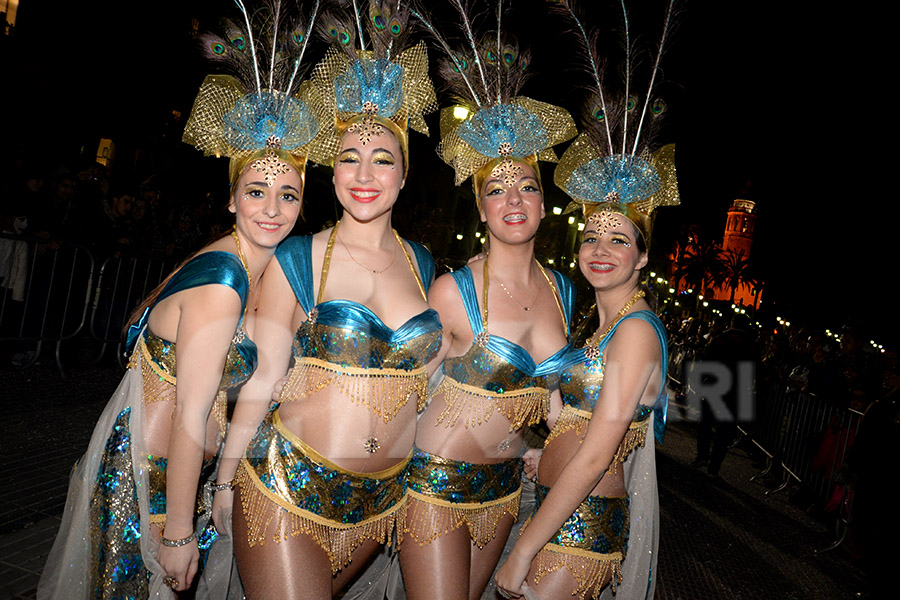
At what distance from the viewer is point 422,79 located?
104 inches

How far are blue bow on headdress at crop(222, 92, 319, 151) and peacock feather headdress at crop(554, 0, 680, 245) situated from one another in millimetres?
1202

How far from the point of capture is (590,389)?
2.49 metres

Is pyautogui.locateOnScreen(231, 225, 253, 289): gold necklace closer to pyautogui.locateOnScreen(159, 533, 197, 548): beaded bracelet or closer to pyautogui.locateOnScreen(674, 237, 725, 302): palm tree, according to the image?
pyautogui.locateOnScreen(159, 533, 197, 548): beaded bracelet

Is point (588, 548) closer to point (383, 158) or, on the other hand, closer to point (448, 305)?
point (448, 305)

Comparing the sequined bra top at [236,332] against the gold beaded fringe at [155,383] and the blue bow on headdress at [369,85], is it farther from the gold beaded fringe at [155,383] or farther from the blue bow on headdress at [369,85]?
the blue bow on headdress at [369,85]

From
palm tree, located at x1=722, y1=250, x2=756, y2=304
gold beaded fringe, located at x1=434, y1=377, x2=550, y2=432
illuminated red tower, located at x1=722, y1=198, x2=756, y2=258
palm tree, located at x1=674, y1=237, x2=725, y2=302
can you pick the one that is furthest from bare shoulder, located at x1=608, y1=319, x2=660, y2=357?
illuminated red tower, located at x1=722, y1=198, x2=756, y2=258

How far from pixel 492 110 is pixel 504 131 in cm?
11

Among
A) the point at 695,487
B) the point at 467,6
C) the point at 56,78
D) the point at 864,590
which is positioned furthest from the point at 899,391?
the point at 56,78

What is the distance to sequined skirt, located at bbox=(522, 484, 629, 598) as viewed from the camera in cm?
240

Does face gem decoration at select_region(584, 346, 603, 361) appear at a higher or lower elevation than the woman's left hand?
higher

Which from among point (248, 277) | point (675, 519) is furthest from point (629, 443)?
point (675, 519)

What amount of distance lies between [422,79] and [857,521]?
5.87m

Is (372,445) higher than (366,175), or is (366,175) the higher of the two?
(366,175)

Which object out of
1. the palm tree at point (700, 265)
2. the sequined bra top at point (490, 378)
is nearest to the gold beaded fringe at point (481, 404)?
the sequined bra top at point (490, 378)
